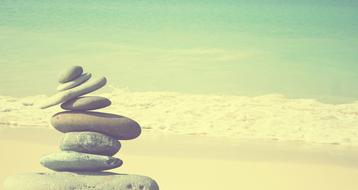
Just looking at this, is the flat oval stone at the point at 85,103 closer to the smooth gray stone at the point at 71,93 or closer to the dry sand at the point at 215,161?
the smooth gray stone at the point at 71,93

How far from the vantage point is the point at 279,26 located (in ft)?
104

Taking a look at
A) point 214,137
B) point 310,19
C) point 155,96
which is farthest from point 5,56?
point 310,19

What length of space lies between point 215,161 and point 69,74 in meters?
4.01

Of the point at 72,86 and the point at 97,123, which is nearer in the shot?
the point at 97,123

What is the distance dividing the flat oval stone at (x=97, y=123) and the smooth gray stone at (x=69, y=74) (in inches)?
17.8

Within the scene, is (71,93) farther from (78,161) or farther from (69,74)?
(78,161)

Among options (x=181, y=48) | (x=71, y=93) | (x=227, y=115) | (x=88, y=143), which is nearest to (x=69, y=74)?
(x=71, y=93)

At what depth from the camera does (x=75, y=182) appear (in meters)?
7.23

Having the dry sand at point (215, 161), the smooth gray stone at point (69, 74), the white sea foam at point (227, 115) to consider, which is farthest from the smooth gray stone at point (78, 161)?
the white sea foam at point (227, 115)

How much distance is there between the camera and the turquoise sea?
20.2 meters

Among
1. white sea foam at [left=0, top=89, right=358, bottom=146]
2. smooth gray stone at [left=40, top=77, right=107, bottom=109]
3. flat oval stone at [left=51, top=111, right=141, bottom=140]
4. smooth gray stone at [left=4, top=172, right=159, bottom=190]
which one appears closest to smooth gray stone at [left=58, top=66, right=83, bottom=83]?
smooth gray stone at [left=40, top=77, right=107, bottom=109]

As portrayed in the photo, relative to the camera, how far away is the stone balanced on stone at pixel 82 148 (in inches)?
285

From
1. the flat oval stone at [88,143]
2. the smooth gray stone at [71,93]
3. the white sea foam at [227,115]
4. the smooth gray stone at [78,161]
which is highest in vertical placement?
Result: the white sea foam at [227,115]

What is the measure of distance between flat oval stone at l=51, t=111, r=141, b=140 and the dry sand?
1762 millimetres
